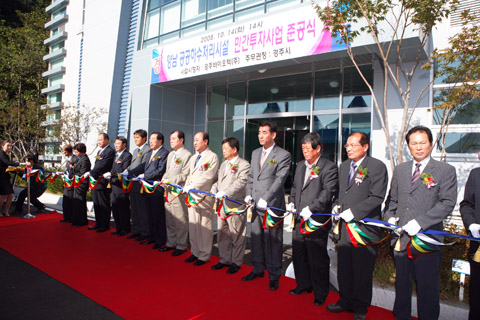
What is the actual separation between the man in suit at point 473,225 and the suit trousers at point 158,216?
4.07 m

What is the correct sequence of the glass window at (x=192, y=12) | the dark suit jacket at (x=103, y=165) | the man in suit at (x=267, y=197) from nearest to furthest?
1. the man in suit at (x=267, y=197)
2. the dark suit jacket at (x=103, y=165)
3. the glass window at (x=192, y=12)

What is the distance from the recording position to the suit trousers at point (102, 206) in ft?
20.8

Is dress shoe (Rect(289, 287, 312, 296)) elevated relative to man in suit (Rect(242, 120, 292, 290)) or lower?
lower

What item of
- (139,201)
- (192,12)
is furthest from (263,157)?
(192,12)

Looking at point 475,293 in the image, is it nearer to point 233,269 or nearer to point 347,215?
point 347,215

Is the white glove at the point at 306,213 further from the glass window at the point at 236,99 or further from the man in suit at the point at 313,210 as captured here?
the glass window at the point at 236,99

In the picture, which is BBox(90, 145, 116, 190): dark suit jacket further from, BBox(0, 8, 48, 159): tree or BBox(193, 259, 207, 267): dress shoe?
Result: BBox(0, 8, 48, 159): tree

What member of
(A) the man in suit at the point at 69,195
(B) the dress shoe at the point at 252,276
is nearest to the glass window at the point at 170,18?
(A) the man in suit at the point at 69,195

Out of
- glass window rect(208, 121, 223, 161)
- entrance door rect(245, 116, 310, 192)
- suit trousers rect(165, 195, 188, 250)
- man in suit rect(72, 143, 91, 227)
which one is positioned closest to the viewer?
suit trousers rect(165, 195, 188, 250)

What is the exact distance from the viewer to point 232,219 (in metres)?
4.41

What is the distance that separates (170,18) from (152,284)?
401 inches

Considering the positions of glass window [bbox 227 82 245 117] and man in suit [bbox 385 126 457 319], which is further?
glass window [bbox 227 82 245 117]

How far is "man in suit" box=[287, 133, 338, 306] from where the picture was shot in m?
3.43

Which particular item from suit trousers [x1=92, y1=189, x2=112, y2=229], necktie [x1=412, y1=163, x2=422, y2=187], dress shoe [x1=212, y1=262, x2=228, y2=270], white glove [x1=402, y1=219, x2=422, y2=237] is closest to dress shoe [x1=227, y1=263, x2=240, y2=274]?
dress shoe [x1=212, y1=262, x2=228, y2=270]
